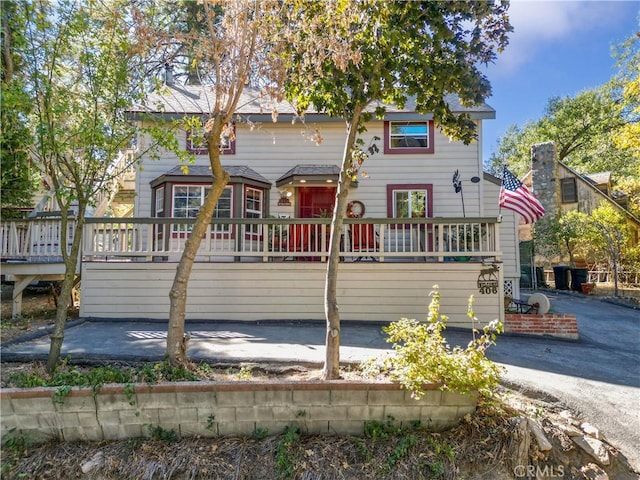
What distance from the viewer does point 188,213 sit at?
30.0 ft

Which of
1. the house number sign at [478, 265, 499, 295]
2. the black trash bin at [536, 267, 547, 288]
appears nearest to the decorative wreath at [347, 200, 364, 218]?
the house number sign at [478, 265, 499, 295]

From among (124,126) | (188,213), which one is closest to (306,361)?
(124,126)

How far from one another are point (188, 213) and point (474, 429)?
8.15m

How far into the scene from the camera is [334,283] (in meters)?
3.80

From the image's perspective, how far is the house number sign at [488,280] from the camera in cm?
659

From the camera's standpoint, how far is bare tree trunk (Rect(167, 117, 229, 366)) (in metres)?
3.83

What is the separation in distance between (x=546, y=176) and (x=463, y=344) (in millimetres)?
15383

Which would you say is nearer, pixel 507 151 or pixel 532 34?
pixel 532 34

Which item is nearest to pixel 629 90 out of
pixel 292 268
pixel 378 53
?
pixel 378 53

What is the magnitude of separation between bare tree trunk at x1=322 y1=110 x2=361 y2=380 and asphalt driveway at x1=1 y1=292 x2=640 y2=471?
2.65 feet

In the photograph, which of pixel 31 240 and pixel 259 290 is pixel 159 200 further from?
pixel 259 290

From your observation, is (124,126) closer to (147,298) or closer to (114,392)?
(114,392)

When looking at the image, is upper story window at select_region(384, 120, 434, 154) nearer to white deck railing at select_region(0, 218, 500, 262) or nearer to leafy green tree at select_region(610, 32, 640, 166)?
white deck railing at select_region(0, 218, 500, 262)

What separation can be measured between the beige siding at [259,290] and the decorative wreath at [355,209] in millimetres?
2948
